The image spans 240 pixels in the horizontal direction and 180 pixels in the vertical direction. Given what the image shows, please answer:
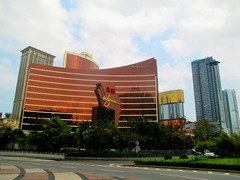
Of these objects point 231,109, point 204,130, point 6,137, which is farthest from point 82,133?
point 231,109

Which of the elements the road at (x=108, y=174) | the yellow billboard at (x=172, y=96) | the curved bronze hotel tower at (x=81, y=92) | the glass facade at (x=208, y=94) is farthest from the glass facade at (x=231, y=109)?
the road at (x=108, y=174)

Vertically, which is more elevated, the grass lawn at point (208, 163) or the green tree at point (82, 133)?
the green tree at point (82, 133)

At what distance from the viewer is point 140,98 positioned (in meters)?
114

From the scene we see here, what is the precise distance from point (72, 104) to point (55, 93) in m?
9.87

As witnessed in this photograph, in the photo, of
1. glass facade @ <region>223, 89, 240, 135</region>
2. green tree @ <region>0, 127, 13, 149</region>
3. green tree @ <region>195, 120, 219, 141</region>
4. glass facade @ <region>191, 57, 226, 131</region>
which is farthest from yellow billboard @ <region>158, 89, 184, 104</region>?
green tree @ <region>0, 127, 13, 149</region>

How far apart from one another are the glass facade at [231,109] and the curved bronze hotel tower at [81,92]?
6603 centimetres

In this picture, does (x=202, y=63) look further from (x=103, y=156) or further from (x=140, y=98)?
(x=103, y=156)

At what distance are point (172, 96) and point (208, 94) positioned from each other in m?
45.8

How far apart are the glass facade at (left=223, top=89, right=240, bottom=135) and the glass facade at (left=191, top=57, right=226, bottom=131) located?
24.1 m

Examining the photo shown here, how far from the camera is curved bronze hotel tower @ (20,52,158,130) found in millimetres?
104125

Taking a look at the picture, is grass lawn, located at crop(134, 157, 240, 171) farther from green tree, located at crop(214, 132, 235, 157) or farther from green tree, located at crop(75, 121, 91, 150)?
green tree, located at crop(75, 121, 91, 150)

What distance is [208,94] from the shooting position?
411 ft

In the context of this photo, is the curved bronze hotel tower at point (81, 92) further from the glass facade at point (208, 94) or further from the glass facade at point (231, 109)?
the glass facade at point (231, 109)

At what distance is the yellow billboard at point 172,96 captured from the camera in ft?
524
